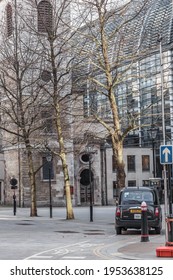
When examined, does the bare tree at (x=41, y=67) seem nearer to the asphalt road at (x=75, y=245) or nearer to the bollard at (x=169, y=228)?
the asphalt road at (x=75, y=245)

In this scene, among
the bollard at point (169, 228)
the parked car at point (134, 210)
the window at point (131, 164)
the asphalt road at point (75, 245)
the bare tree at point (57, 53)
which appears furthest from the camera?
the window at point (131, 164)

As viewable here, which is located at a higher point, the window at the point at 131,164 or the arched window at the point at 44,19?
the arched window at the point at 44,19

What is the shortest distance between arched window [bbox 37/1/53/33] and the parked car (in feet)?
43.6

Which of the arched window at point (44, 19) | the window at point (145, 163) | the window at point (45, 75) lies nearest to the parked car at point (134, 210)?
the arched window at point (44, 19)

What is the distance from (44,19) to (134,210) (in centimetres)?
1517

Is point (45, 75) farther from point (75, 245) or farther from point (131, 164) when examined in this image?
point (131, 164)

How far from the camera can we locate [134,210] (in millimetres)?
23984

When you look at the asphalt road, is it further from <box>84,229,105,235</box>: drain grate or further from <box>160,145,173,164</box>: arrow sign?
<box>160,145,173,164</box>: arrow sign

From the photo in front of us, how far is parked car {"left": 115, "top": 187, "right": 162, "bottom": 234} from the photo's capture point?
78.6 feet

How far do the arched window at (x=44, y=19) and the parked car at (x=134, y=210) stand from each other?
13280 mm

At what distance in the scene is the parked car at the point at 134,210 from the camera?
2395 cm
